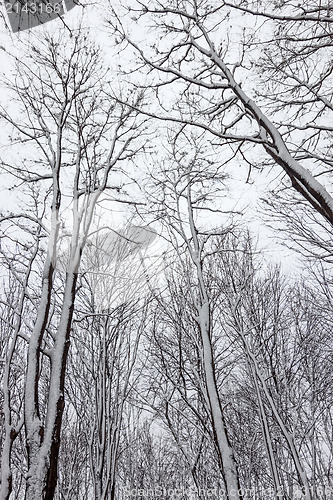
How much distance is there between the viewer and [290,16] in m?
4.02

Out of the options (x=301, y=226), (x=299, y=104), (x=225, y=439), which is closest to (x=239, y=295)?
(x=301, y=226)

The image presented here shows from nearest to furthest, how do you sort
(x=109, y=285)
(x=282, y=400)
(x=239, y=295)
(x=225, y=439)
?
(x=225, y=439) → (x=109, y=285) → (x=239, y=295) → (x=282, y=400)

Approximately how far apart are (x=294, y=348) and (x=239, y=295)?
425cm

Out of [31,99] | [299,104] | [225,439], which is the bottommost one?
[225,439]

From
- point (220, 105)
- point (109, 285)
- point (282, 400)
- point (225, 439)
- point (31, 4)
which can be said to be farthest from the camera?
point (282, 400)

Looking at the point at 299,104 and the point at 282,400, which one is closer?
the point at 299,104

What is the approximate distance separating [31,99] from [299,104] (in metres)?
4.06

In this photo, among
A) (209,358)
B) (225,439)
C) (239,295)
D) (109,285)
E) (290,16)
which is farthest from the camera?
(239,295)

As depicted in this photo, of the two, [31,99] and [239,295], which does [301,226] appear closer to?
[239,295]

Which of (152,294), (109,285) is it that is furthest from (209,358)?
(109,285)

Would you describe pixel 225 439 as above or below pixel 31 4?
below

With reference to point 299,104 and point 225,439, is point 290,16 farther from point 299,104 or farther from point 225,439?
point 225,439

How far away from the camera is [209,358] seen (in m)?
6.09

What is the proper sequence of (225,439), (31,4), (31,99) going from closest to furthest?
1. (31,4)
2. (225,439)
3. (31,99)
